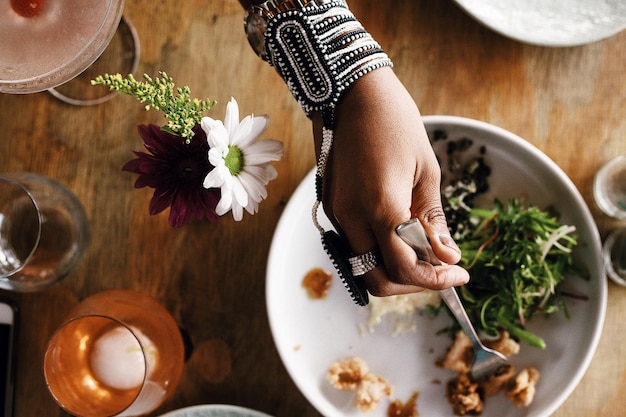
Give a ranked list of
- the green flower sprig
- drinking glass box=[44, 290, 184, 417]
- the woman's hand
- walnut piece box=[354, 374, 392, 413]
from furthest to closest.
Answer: walnut piece box=[354, 374, 392, 413] → drinking glass box=[44, 290, 184, 417] → the woman's hand → the green flower sprig

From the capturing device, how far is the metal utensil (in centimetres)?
75

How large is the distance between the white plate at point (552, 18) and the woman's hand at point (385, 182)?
301 mm

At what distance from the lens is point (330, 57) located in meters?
0.79

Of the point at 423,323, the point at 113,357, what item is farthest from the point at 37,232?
the point at 423,323

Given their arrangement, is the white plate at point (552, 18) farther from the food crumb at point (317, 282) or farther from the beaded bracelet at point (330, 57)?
the food crumb at point (317, 282)

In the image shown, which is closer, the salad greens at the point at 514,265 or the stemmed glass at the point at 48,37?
the stemmed glass at the point at 48,37

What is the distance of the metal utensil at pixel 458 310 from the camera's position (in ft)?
2.46

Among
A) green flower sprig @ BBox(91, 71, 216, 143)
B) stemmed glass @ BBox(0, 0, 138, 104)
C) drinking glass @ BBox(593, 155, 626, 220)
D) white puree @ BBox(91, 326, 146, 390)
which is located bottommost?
white puree @ BBox(91, 326, 146, 390)

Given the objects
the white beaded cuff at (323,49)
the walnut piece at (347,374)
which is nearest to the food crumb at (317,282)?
the walnut piece at (347,374)

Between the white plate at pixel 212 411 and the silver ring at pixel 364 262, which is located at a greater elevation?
the silver ring at pixel 364 262

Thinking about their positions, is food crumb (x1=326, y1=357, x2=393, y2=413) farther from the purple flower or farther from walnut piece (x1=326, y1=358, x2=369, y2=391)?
the purple flower

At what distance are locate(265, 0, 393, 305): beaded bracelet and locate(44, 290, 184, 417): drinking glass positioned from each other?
0.37 meters

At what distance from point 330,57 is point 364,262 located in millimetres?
286

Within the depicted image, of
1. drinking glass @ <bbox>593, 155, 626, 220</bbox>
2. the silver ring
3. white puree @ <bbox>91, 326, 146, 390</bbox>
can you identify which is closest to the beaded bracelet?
the silver ring
